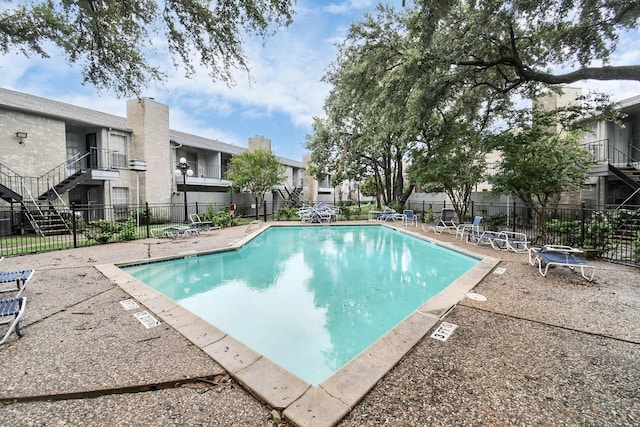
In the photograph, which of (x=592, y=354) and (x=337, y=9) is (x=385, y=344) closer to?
(x=592, y=354)

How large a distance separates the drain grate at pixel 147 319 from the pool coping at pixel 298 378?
0.10 metres

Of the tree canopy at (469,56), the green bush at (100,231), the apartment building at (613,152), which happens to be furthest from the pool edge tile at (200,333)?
the apartment building at (613,152)

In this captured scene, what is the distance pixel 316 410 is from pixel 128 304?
370 cm

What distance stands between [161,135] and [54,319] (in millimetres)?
17025

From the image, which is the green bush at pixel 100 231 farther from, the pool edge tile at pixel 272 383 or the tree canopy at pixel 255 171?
the pool edge tile at pixel 272 383

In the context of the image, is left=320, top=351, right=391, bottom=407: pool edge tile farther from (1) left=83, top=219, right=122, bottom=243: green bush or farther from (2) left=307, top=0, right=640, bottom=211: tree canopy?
(1) left=83, top=219, right=122, bottom=243: green bush

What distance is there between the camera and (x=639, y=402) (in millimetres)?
2293

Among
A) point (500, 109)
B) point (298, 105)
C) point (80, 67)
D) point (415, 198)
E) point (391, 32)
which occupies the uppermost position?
point (298, 105)

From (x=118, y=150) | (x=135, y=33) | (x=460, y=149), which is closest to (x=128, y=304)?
(x=135, y=33)

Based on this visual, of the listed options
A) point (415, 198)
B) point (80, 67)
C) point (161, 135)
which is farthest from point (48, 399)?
point (415, 198)

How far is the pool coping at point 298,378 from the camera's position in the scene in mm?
2230

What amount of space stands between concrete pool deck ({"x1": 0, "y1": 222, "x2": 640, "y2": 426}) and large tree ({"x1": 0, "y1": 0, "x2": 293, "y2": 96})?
4.46 m

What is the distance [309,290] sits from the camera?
639cm

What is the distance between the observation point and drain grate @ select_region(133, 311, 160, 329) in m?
3.71
